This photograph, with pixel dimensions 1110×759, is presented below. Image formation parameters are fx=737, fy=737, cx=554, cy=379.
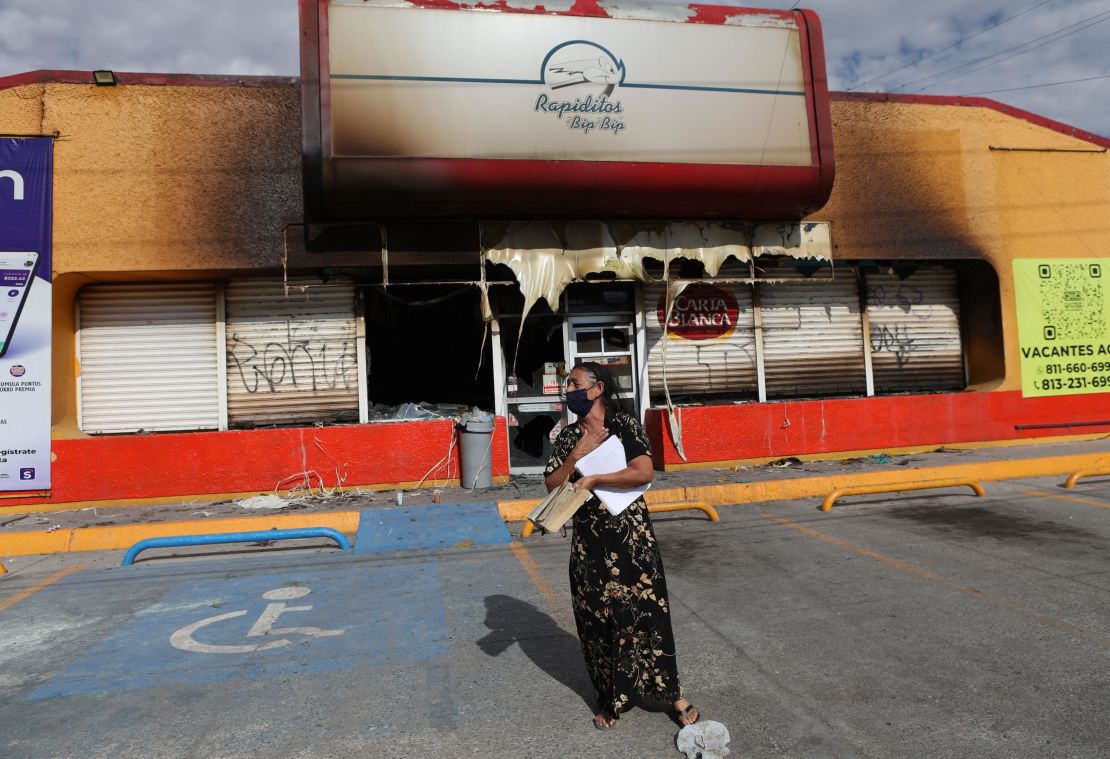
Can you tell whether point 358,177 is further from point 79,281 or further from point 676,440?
point 676,440

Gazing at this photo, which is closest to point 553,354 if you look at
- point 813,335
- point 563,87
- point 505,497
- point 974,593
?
point 505,497

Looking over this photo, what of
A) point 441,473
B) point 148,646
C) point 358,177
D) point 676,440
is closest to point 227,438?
point 441,473

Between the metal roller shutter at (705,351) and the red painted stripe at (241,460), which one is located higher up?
the metal roller shutter at (705,351)

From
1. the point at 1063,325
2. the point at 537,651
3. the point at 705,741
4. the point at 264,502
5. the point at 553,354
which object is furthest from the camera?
the point at 1063,325

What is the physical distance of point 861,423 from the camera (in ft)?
39.0

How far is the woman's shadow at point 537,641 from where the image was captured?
4.06 m

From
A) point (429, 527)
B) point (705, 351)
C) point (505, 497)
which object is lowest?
point (429, 527)

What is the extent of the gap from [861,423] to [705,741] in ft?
32.1

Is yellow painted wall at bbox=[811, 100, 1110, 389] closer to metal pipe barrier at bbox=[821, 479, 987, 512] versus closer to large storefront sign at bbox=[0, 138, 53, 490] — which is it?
metal pipe barrier at bbox=[821, 479, 987, 512]

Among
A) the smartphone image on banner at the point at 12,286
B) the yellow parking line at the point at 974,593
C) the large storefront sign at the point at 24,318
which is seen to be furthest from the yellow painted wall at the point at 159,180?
the yellow parking line at the point at 974,593

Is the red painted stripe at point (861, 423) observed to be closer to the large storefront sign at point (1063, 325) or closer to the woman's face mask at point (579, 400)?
the large storefront sign at point (1063, 325)

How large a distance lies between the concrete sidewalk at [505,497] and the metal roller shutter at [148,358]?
4.93ft

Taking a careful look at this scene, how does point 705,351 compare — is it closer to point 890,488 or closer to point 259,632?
point 890,488

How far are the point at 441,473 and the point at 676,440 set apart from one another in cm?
358
